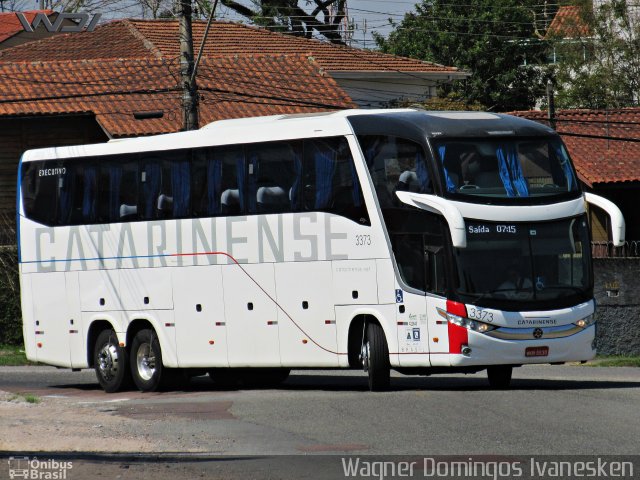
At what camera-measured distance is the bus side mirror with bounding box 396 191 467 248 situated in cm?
1783

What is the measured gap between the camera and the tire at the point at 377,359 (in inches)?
734

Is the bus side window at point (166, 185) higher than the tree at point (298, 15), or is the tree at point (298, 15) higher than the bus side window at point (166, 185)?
the tree at point (298, 15)

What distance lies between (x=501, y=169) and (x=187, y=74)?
12919 millimetres

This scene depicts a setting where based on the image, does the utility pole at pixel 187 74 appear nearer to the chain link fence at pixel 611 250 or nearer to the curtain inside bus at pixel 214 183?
the curtain inside bus at pixel 214 183

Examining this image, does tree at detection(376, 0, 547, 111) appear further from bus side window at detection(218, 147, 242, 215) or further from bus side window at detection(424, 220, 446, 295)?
bus side window at detection(424, 220, 446, 295)

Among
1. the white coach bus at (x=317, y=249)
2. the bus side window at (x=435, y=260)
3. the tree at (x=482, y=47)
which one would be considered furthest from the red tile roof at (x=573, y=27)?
A: the bus side window at (x=435, y=260)

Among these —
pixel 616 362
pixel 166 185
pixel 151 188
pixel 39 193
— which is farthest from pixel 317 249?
pixel 616 362

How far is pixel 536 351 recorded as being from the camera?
1800cm

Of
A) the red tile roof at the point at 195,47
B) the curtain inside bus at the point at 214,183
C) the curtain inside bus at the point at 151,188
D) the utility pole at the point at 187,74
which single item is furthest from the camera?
the red tile roof at the point at 195,47

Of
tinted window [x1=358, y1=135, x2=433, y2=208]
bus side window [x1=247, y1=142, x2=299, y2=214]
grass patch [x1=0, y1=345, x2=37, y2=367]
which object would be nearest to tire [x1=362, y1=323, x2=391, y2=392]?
tinted window [x1=358, y1=135, x2=433, y2=208]

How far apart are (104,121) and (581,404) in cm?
2577

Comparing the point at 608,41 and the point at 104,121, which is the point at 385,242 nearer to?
the point at 104,121

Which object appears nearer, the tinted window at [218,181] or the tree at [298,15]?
the tinted window at [218,181]

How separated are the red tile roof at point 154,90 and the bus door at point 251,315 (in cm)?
1844
